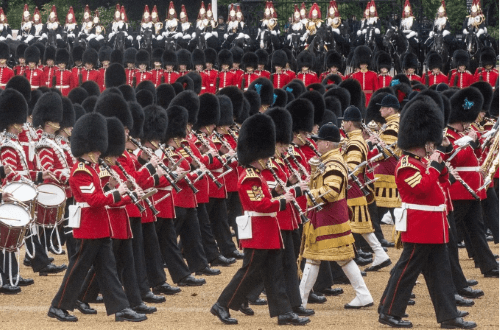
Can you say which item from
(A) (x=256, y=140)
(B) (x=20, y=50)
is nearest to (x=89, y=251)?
(A) (x=256, y=140)

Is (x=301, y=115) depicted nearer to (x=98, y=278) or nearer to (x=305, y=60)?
(x=98, y=278)

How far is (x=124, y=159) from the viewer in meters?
7.37

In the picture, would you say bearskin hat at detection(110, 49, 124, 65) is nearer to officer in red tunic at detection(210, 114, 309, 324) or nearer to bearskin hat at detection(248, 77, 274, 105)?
bearskin hat at detection(248, 77, 274, 105)

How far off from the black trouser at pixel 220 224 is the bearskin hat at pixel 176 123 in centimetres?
93

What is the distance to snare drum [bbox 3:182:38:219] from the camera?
751 cm

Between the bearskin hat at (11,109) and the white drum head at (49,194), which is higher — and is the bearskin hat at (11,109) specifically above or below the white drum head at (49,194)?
above

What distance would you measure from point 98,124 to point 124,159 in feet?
1.52

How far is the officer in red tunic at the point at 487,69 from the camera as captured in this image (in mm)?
15574

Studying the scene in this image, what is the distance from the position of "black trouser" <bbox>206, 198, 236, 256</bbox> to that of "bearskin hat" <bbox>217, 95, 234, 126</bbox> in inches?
26.5

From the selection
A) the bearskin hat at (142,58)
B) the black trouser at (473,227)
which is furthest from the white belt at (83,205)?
the bearskin hat at (142,58)

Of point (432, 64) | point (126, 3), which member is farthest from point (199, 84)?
point (126, 3)

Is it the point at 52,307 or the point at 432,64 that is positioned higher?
the point at 432,64

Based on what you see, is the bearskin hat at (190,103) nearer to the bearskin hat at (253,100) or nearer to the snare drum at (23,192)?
the snare drum at (23,192)

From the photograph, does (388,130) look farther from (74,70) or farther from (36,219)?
(74,70)
